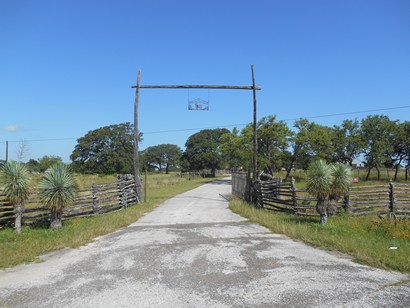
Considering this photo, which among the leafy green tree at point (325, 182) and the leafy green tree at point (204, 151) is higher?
the leafy green tree at point (204, 151)

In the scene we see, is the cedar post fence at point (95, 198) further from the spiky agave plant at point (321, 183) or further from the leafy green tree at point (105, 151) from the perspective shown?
the leafy green tree at point (105, 151)

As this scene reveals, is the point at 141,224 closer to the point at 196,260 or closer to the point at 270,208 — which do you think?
the point at 196,260

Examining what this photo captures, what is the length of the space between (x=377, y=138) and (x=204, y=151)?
118 ft

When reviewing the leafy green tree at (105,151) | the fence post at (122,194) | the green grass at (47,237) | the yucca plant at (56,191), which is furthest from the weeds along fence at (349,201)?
the leafy green tree at (105,151)

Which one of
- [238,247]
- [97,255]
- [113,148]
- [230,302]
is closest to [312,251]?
[238,247]

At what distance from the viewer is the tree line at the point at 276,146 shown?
4216 cm

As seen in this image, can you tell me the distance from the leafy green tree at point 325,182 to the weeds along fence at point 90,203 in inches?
320

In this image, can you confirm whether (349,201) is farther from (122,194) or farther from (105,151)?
(105,151)

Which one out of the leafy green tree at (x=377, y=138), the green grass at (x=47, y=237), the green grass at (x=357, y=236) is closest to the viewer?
the green grass at (x=357, y=236)

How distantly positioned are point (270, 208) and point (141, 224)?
656cm

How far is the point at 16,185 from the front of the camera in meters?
9.96

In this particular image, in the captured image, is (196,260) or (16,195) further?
(16,195)

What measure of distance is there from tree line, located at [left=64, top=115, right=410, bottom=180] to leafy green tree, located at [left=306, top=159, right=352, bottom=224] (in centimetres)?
2884

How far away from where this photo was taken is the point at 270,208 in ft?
51.2
